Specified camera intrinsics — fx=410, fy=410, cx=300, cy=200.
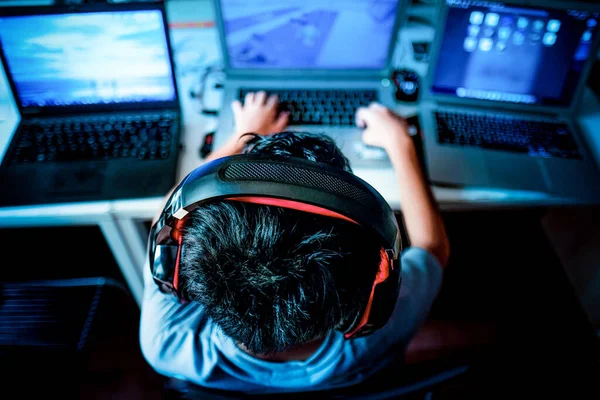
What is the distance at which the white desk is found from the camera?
0.90m

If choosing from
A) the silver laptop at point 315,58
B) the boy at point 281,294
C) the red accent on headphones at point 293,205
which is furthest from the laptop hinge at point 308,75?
the red accent on headphones at point 293,205

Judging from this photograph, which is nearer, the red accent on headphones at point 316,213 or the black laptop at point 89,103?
the red accent on headphones at point 316,213

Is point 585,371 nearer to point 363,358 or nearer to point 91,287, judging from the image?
point 363,358

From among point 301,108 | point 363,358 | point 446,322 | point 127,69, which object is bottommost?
point 446,322

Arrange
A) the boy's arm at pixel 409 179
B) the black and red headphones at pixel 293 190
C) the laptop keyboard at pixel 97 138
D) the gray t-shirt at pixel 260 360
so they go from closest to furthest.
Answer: the black and red headphones at pixel 293 190
the gray t-shirt at pixel 260 360
the boy's arm at pixel 409 179
the laptop keyboard at pixel 97 138

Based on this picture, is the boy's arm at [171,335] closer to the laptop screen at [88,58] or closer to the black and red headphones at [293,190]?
the black and red headphones at [293,190]

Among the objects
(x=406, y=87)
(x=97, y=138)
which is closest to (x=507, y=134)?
(x=406, y=87)

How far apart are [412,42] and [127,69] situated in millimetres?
860

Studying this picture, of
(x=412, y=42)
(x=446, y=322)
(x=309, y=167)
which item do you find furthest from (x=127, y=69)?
(x=446, y=322)

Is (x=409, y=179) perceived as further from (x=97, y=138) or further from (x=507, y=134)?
(x=97, y=138)

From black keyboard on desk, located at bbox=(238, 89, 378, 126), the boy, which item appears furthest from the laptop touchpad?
black keyboard on desk, located at bbox=(238, 89, 378, 126)

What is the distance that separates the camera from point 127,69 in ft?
3.15

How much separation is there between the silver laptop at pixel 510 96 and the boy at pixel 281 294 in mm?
242

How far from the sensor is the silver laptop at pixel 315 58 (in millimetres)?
979
